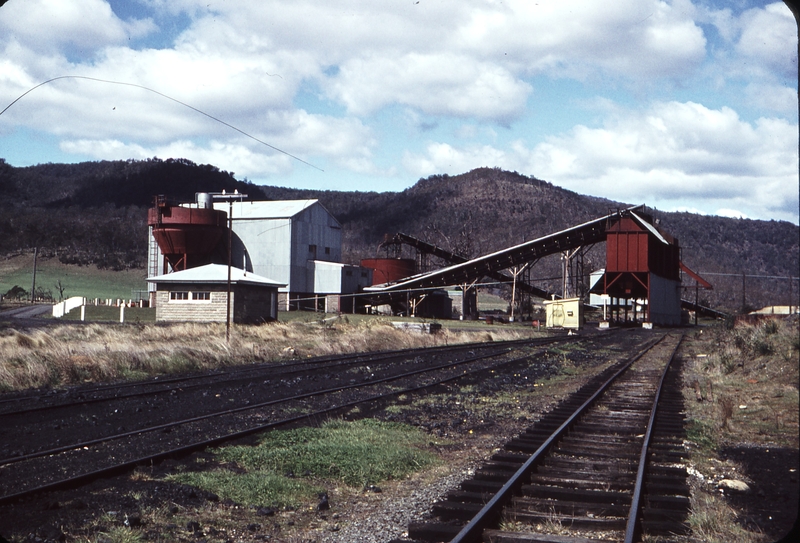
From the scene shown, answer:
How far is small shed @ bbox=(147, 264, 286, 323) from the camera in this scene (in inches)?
1419

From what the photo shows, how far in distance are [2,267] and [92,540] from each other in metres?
101

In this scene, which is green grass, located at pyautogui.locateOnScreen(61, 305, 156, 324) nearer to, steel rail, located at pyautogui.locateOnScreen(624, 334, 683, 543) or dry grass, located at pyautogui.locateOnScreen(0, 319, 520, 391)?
dry grass, located at pyautogui.locateOnScreen(0, 319, 520, 391)

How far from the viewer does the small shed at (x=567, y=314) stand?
45.8 metres

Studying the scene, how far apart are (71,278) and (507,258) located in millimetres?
60648

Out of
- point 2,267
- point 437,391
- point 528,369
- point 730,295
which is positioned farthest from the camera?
point 730,295

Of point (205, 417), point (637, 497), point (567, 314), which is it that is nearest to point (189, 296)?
point (567, 314)

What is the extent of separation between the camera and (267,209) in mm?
59438

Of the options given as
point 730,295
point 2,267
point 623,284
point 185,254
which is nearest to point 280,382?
point 185,254

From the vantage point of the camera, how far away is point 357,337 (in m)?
29.6

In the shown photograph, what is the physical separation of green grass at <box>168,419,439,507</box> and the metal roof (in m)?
43.6

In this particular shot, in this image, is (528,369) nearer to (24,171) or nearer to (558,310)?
(558,310)

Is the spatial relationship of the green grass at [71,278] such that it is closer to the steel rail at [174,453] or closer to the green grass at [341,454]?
the steel rail at [174,453]

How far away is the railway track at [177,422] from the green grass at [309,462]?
836 millimetres

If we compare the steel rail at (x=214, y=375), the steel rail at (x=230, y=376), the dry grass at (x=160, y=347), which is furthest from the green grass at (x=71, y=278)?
the steel rail at (x=230, y=376)
